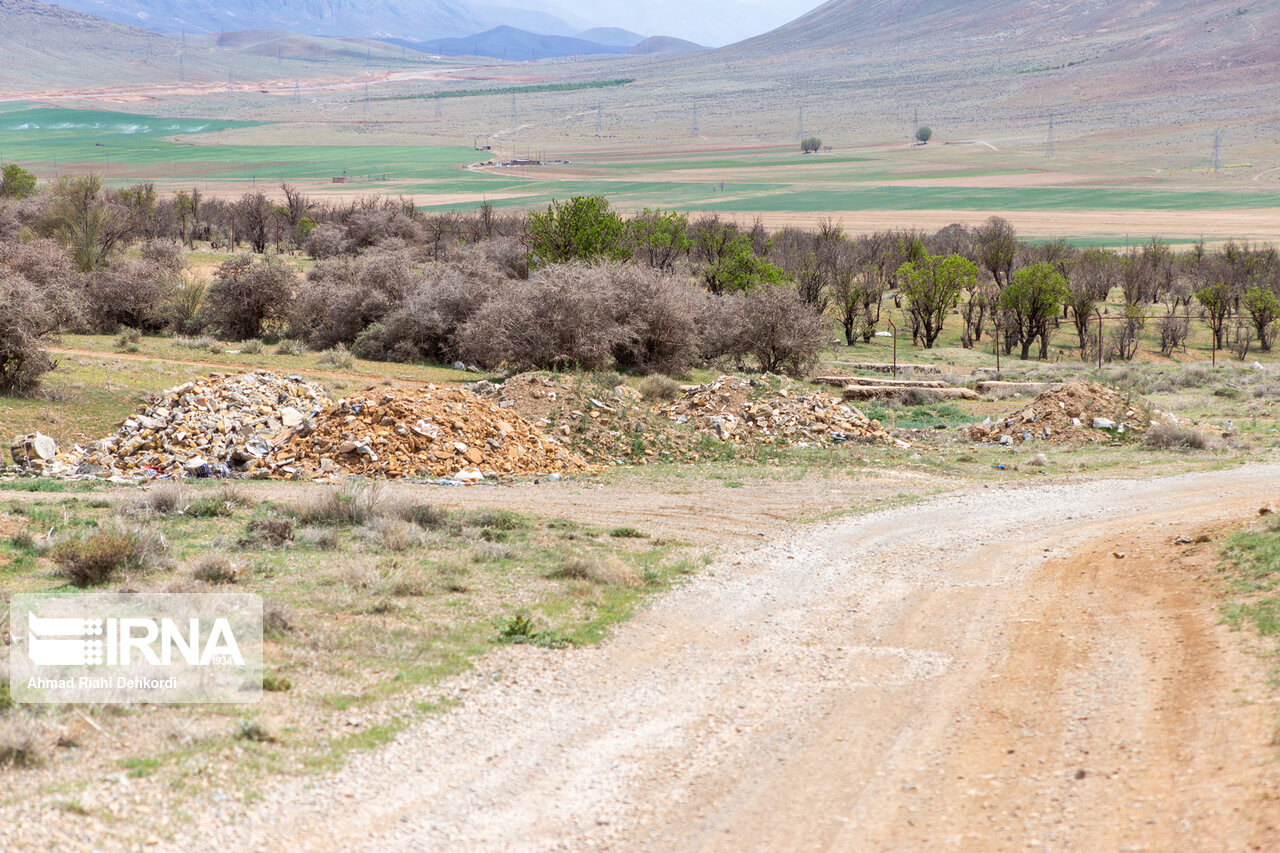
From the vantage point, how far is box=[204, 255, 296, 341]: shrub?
43344mm

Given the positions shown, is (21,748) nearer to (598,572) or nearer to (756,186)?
(598,572)

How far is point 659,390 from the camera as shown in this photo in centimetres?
2888

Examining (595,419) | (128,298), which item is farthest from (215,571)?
(128,298)

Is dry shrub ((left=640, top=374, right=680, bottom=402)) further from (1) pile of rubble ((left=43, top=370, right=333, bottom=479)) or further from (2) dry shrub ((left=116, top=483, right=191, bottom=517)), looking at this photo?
(2) dry shrub ((left=116, top=483, right=191, bottom=517))

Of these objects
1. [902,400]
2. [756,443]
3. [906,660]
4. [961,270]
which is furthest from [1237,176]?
[906,660]

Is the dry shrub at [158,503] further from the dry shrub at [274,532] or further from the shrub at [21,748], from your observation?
the shrub at [21,748]

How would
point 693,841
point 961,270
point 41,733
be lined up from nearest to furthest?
1. point 693,841
2. point 41,733
3. point 961,270

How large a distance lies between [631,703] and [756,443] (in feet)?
54.6

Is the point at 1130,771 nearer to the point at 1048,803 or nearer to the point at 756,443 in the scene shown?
the point at 1048,803

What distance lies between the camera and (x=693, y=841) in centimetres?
628

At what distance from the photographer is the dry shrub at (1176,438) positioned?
24148mm

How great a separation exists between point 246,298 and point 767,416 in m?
26.8
